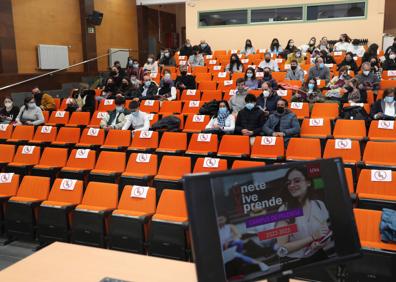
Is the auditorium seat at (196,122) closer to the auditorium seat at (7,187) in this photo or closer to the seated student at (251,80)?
the seated student at (251,80)

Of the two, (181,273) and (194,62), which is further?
(194,62)

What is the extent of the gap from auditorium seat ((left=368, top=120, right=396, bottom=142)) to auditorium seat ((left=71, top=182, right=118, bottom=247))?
341 centimetres

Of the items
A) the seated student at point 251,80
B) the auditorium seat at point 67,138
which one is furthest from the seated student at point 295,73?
the auditorium seat at point 67,138

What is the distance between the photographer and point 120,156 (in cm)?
463

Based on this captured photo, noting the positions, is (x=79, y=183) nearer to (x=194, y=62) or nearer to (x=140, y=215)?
(x=140, y=215)

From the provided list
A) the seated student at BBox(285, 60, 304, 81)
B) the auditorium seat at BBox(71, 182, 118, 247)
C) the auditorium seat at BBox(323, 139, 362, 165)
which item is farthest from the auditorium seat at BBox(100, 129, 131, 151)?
the seated student at BBox(285, 60, 304, 81)

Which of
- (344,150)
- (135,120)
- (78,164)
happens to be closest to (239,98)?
(135,120)

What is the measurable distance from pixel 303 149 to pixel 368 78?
11.8 ft

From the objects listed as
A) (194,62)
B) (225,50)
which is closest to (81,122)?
(194,62)

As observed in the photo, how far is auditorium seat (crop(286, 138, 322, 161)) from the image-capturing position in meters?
4.48

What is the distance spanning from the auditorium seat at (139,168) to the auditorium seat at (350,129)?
99.8 inches

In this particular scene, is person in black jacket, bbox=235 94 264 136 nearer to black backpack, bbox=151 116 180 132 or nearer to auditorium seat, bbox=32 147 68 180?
black backpack, bbox=151 116 180 132

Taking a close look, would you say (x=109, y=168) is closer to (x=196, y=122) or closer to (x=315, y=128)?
(x=196, y=122)

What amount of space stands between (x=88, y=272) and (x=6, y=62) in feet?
28.9
